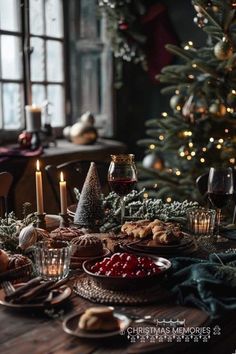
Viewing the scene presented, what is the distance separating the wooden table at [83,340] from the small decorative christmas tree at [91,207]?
47cm

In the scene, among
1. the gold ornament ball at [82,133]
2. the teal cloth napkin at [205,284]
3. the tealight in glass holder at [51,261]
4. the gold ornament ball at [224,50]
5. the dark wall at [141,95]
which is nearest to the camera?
the teal cloth napkin at [205,284]

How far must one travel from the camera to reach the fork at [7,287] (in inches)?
45.3

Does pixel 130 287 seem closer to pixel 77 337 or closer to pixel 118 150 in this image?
pixel 77 337

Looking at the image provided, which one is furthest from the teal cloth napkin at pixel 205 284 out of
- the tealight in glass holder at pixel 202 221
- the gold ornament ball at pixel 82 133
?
the gold ornament ball at pixel 82 133

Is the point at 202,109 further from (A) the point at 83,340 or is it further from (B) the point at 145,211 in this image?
(A) the point at 83,340

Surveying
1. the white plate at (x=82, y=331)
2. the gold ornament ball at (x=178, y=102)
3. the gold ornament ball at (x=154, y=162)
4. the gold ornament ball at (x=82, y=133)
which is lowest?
the gold ornament ball at (x=154, y=162)

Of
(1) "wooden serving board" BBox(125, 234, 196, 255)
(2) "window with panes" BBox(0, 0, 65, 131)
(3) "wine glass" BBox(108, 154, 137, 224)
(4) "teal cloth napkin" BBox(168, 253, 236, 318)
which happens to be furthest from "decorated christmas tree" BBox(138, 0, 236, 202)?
(4) "teal cloth napkin" BBox(168, 253, 236, 318)

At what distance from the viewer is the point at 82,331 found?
3.27ft

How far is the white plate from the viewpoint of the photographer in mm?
974

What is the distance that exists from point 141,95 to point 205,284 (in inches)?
144

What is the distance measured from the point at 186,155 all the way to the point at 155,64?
1189 mm

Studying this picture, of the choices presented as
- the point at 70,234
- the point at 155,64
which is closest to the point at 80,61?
the point at 155,64

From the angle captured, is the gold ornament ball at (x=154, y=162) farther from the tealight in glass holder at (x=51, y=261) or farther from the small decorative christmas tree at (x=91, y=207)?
the tealight in glass holder at (x=51, y=261)

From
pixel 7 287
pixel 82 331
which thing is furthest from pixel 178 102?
pixel 82 331
